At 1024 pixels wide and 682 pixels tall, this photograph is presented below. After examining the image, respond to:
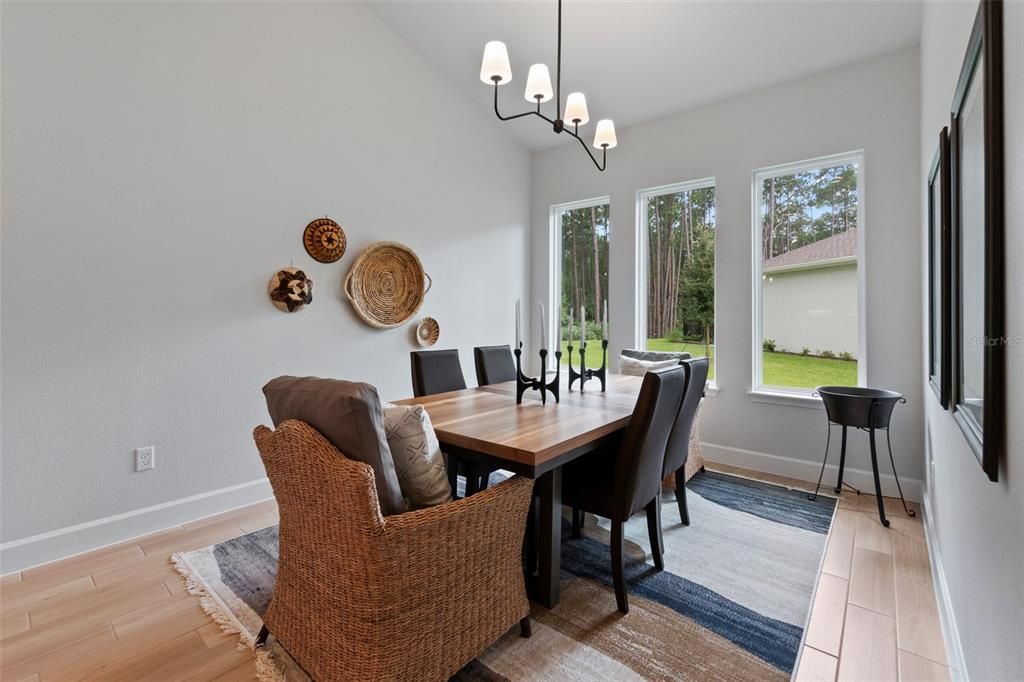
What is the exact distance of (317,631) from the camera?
1.34m

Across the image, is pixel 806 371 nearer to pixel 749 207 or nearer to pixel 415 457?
pixel 749 207

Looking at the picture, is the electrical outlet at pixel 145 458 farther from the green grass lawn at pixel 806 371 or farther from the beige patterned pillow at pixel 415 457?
the green grass lawn at pixel 806 371

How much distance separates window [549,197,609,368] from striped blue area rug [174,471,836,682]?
2123 millimetres

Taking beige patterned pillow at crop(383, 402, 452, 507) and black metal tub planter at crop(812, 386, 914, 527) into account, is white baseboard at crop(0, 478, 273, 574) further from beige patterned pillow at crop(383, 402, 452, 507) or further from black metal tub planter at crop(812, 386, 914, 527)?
black metal tub planter at crop(812, 386, 914, 527)

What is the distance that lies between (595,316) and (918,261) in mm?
2346

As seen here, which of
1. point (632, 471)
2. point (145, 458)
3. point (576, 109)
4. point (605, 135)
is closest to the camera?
point (632, 471)

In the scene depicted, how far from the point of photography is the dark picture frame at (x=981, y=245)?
2.96 feet

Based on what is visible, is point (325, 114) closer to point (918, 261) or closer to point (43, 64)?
point (43, 64)

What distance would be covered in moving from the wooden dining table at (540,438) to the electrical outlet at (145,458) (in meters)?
1.45

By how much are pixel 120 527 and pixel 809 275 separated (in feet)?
14.5

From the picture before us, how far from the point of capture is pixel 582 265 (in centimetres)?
451

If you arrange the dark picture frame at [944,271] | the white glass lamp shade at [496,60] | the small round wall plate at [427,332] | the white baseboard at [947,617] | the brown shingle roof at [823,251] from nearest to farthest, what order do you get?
the white baseboard at [947,617]
the dark picture frame at [944,271]
the white glass lamp shade at [496,60]
the brown shingle roof at [823,251]
the small round wall plate at [427,332]

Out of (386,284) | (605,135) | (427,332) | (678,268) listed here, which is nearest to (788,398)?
(678,268)

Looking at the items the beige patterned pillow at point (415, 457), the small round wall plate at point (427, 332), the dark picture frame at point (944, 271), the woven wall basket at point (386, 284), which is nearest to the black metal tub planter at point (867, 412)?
the dark picture frame at point (944, 271)
